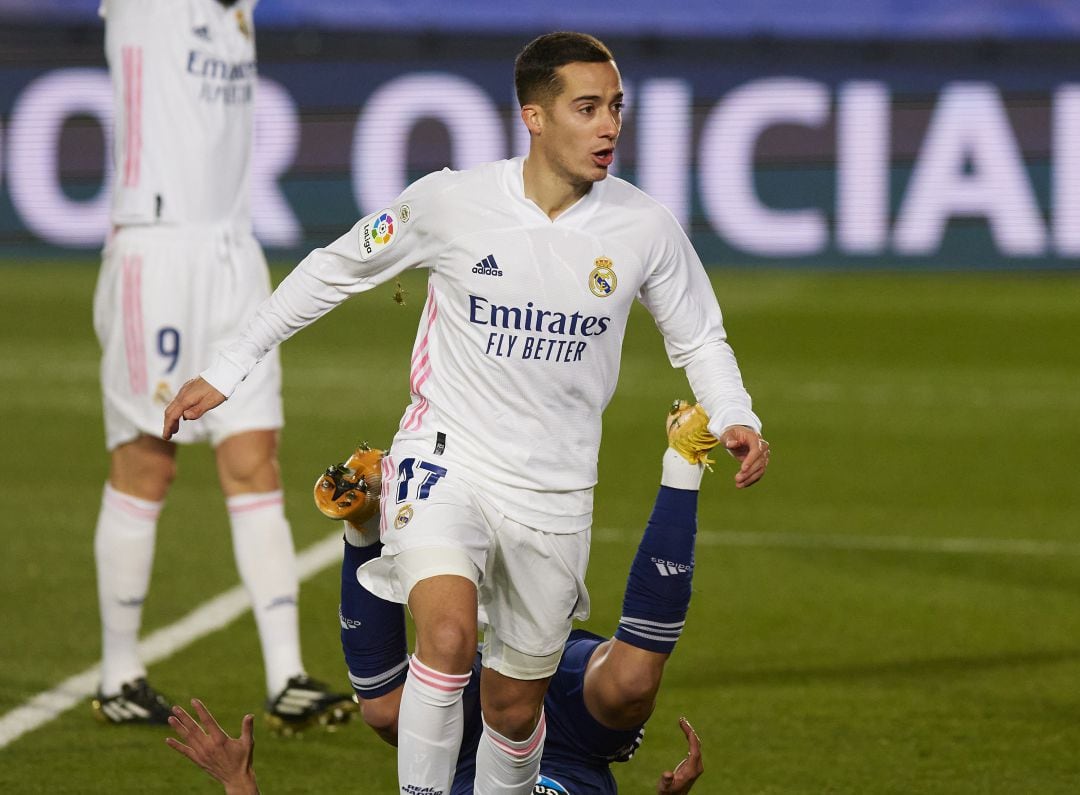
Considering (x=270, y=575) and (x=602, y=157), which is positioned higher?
(x=602, y=157)

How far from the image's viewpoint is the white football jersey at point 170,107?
5922mm

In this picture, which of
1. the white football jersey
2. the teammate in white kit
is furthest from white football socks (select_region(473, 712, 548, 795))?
the white football jersey

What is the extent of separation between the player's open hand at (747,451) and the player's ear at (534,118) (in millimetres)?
821

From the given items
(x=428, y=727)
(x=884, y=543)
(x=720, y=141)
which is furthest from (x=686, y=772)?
(x=720, y=141)

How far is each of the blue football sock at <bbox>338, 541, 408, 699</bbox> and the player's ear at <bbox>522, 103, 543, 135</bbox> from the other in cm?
110

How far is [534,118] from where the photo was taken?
4461 millimetres

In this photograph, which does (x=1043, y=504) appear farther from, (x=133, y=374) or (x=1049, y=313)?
(x=1049, y=313)

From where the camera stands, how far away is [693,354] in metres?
4.58

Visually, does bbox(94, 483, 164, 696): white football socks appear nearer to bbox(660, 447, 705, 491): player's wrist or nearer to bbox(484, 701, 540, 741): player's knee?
bbox(484, 701, 540, 741): player's knee

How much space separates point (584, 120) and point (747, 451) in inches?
32.8

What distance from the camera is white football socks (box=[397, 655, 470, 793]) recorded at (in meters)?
4.09

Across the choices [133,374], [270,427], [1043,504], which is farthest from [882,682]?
[1043,504]

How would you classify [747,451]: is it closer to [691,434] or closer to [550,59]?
[691,434]

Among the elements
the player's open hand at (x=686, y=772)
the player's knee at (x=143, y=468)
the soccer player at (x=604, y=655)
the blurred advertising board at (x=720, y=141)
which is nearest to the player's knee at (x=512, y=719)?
the soccer player at (x=604, y=655)
